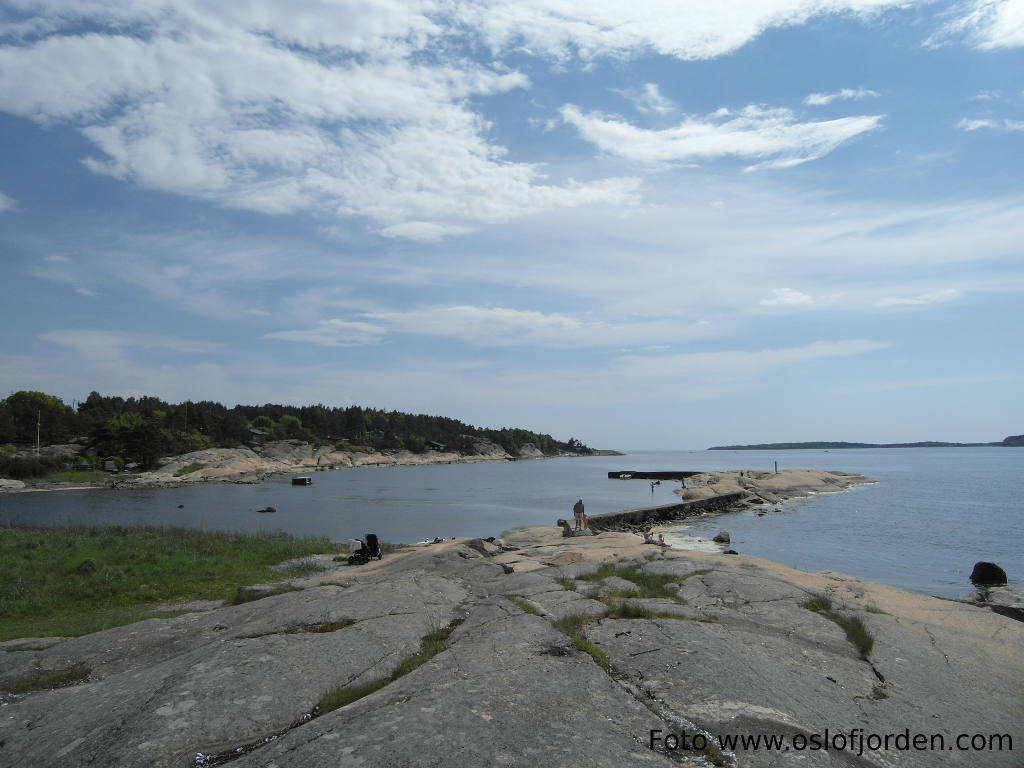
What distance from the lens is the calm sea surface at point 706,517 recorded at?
30.9 m

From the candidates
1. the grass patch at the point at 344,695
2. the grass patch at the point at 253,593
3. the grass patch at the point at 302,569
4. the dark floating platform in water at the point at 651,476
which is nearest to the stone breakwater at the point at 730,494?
the grass patch at the point at 302,569

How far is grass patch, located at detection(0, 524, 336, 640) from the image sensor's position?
14.5 m

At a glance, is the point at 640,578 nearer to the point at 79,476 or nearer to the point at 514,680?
the point at 514,680

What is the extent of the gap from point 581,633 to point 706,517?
45734mm

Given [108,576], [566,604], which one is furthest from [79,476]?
[566,604]

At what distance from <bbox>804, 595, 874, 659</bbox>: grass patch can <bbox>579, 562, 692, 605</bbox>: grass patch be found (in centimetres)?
240

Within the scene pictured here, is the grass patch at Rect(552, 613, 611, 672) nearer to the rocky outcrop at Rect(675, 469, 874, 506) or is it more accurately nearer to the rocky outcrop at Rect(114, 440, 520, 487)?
the rocky outcrop at Rect(675, 469, 874, 506)

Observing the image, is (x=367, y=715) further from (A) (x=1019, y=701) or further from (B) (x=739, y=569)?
(B) (x=739, y=569)

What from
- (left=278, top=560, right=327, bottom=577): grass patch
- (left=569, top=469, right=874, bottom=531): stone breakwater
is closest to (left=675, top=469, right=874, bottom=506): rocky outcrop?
(left=569, top=469, right=874, bottom=531): stone breakwater

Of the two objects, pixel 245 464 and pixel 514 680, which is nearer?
pixel 514 680

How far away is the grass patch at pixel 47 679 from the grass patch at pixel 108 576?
4341 millimetres

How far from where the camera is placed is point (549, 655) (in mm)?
7688

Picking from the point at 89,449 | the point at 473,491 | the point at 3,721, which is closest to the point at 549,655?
the point at 3,721

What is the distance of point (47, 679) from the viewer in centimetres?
866
